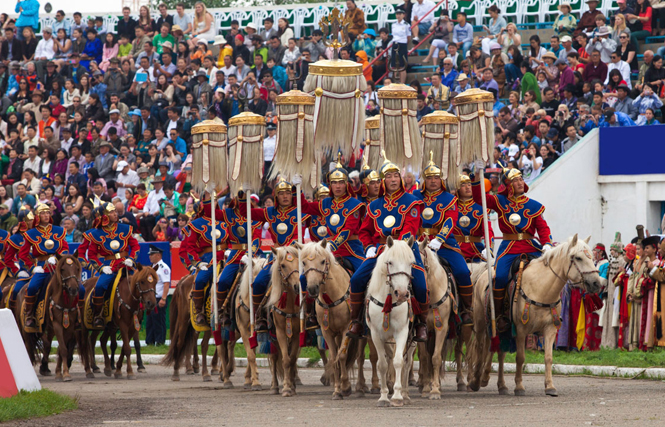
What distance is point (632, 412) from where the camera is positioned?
34.1ft

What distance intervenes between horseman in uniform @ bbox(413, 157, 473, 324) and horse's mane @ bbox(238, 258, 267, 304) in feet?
7.87

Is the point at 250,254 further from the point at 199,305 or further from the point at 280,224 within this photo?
the point at 199,305

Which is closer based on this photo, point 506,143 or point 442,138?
point 442,138

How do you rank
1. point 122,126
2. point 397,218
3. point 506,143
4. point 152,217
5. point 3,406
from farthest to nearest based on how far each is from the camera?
point 122,126
point 152,217
point 506,143
point 397,218
point 3,406

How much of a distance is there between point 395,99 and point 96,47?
63.5 feet

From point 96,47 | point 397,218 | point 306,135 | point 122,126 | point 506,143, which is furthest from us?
point 96,47

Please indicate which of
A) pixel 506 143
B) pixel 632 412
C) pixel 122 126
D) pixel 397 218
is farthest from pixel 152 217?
pixel 632 412

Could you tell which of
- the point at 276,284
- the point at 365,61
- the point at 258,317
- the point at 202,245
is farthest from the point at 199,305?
the point at 365,61

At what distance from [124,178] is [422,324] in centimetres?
1456

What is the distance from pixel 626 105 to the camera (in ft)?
70.1

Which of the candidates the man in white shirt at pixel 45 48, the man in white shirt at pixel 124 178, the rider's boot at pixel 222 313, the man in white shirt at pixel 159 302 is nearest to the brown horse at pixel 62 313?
the rider's boot at pixel 222 313

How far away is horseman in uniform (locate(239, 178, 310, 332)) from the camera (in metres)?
14.1

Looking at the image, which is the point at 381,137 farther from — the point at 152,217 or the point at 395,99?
the point at 152,217

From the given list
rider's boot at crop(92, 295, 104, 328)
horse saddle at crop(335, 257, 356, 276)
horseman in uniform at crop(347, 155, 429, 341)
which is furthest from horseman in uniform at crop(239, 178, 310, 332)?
rider's boot at crop(92, 295, 104, 328)
